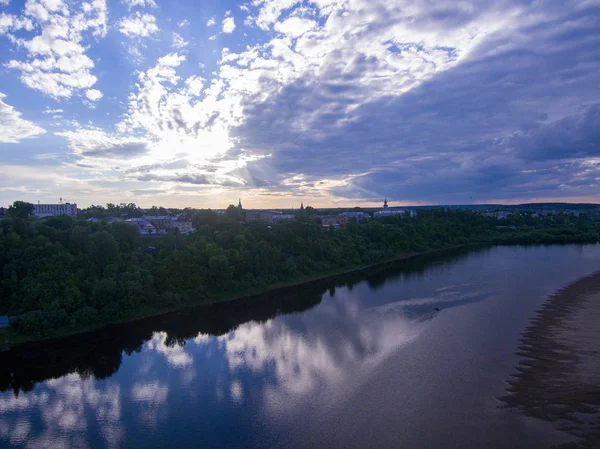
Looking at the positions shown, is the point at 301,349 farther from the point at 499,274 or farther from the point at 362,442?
the point at 499,274

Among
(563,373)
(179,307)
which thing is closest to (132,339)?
(179,307)

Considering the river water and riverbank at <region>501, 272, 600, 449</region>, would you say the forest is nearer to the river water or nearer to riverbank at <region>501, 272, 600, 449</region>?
the river water

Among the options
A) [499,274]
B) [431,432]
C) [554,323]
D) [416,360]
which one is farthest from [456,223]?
[431,432]

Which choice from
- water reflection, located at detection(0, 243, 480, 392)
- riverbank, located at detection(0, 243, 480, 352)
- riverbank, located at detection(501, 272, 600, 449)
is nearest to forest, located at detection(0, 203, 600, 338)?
riverbank, located at detection(0, 243, 480, 352)

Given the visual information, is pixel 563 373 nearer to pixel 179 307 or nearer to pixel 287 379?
pixel 287 379

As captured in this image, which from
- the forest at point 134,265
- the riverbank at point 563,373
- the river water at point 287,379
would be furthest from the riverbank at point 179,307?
the riverbank at point 563,373

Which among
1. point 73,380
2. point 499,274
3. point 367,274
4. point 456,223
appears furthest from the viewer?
point 456,223
